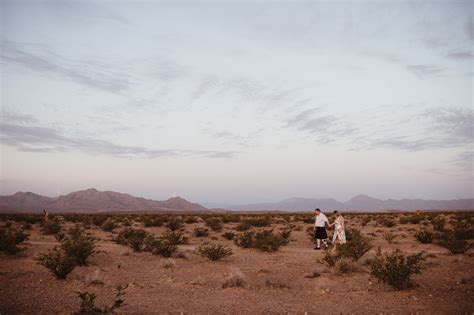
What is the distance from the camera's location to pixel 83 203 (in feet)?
455

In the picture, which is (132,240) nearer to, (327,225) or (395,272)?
(327,225)

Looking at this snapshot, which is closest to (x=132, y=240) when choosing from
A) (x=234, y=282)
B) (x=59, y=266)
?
(x=59, y=266)

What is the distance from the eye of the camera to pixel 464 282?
10273mm

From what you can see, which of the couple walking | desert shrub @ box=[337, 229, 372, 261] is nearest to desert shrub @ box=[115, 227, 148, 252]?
the couple walking

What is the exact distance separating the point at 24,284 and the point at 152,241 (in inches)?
278

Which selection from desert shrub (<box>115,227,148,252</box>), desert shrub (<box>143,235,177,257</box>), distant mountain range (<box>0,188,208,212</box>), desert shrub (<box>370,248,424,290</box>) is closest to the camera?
desert shrub (<box>370,248,424,290</box>)

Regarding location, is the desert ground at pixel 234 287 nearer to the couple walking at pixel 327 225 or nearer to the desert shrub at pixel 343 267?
the desert shrub at pixel 343 267

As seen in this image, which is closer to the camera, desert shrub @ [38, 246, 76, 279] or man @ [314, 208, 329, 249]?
desert shrub @ [38, 246, 76, 279]

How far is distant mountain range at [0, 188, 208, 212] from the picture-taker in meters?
133

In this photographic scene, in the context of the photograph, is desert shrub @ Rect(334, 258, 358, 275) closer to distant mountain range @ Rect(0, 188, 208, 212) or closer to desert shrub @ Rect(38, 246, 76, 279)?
desert shrub @ Rect(38, 246, 76, 279)

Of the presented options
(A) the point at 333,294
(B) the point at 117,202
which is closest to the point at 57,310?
(A) the point at 333,294

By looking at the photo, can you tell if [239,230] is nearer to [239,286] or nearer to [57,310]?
[239,286]

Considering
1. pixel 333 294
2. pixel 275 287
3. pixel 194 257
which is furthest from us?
pixel 194 257

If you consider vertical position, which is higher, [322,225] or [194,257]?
[322,225]
